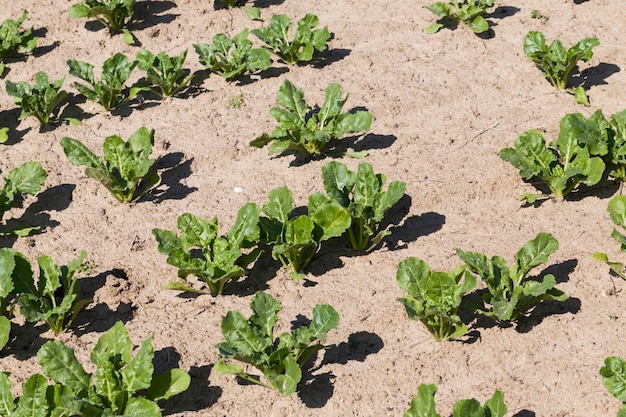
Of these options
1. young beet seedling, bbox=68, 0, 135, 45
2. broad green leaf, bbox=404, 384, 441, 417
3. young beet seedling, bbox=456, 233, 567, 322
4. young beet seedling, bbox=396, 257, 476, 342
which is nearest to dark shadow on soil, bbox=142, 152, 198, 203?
young beet seedling, bbox=68, 0, 135, 45

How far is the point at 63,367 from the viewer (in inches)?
176

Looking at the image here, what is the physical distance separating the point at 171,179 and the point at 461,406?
314 centimetres

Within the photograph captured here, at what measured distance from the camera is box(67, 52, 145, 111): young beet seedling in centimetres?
675

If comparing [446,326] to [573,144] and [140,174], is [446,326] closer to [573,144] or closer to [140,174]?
[573,144]

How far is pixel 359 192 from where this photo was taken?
537cm

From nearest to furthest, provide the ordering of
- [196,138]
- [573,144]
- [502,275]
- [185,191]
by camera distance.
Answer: [502,275]
[573,144]
[185,191]
[196,138]

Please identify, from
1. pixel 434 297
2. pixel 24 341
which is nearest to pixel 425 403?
pixel 434 297

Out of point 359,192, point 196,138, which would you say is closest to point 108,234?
point 196,138

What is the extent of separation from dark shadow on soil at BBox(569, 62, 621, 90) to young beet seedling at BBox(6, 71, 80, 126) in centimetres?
429

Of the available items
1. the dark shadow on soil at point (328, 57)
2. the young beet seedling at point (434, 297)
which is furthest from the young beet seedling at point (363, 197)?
the dark shadow on soil at point (328, 57)

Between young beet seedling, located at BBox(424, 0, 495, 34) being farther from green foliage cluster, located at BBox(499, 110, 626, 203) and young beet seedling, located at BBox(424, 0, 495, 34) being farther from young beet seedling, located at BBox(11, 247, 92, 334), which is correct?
young beet seedling, located at BBox(11, 247, 92, 334)

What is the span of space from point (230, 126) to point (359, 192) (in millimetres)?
1662

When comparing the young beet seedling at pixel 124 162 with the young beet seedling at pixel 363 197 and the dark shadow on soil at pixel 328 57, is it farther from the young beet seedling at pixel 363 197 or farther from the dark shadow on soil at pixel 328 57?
the dark shadow on soil at pixel 328 57

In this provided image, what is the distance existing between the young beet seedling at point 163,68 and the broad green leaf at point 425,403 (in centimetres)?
385
